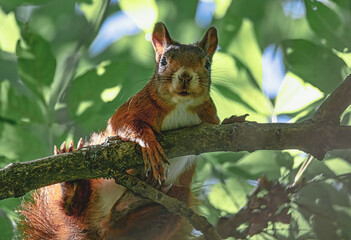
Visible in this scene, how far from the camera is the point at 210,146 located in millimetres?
2115

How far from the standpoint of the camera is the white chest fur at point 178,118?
2.56 m

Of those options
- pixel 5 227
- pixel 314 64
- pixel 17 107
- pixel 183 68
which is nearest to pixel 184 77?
pixel 183 68

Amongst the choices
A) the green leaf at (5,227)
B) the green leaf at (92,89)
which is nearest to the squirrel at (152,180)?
the green leaf at (92,89)

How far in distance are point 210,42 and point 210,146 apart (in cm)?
80

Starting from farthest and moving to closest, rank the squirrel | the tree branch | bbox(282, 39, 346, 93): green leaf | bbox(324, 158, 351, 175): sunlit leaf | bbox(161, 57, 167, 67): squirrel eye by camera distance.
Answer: bbox(161, 57, 167, 67): squirrel eye, the squirrel, the tree branch, bbox(282, 39, 346, 93): green leaf, bbox(324, 158, 351, 175): sunlit leaf

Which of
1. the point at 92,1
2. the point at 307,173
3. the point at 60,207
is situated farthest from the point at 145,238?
the point at 92,1

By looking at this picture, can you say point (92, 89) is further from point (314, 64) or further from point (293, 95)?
point (314, 64)

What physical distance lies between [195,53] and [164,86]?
0.24 m

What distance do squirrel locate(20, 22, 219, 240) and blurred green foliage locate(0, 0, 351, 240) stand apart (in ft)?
0.29

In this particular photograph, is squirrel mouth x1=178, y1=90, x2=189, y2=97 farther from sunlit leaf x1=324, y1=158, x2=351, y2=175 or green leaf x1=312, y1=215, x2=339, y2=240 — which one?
green leaf x1=312, y1=215, x2=339, y2=240

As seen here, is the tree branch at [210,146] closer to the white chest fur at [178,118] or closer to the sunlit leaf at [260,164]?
the sunlit leaf at [260,164]

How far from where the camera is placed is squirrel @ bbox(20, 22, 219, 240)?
246 cm

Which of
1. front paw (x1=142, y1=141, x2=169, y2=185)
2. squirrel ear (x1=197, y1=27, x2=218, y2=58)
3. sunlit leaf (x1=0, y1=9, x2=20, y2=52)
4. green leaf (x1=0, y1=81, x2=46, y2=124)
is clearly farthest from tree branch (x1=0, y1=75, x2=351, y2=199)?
sunlit leaf (x1=0, y1=9, x2=20, y2=52)

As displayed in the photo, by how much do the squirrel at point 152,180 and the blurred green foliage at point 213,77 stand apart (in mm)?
89
